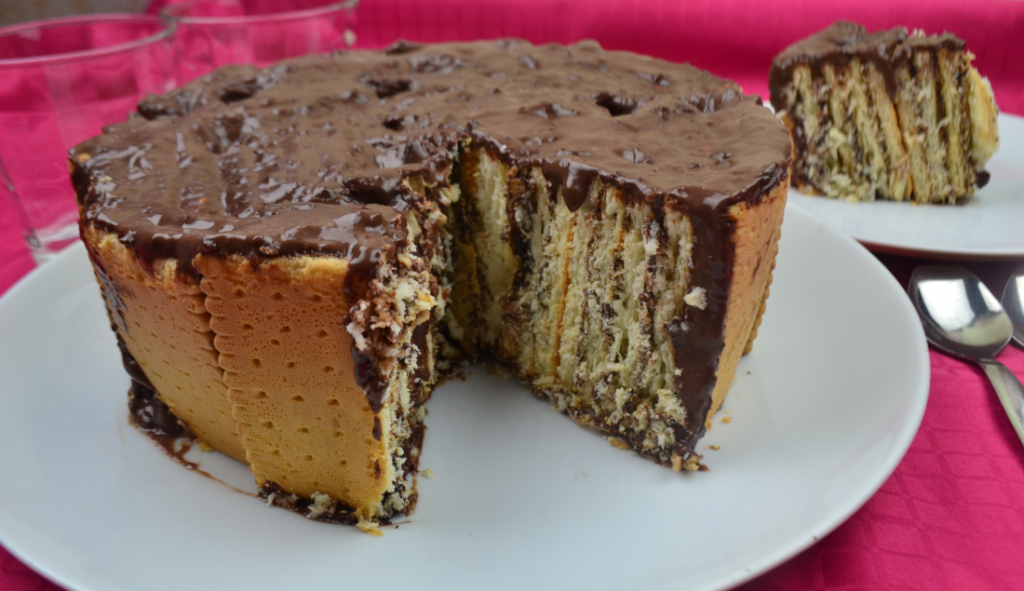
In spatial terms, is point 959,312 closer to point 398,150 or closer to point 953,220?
point 953,220

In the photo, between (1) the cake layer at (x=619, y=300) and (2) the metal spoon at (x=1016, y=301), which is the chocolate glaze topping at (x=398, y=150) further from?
(2) the metal spoon at (x=1016, y=301)

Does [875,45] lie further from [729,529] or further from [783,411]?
[729,529]

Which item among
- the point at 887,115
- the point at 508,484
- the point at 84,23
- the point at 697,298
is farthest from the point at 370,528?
the point at 84,23

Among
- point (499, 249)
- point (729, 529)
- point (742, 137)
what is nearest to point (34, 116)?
point (499, 249)

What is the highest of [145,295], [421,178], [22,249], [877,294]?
[421,178]

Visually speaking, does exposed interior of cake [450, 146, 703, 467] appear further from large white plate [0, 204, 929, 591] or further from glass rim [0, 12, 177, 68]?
glass rim [0, 12, 177, 68]

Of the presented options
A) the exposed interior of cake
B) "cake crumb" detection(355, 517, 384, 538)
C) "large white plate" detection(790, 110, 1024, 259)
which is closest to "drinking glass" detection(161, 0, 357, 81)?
the exposed interior of cake
